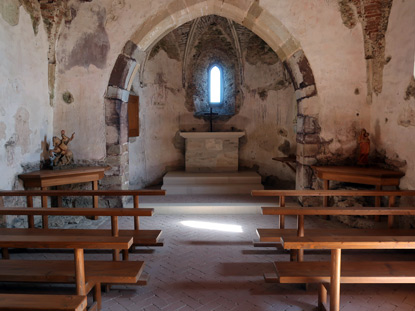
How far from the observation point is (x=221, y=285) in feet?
11.1

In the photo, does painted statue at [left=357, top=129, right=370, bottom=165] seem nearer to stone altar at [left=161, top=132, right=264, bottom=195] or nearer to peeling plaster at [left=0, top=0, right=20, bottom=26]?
stone altar at [left=161, top=132, right=264, bottom=195]

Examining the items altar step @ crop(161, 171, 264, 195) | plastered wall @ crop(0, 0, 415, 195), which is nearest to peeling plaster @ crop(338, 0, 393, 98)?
plastered wall @ crop(0, 0, 415, 195)

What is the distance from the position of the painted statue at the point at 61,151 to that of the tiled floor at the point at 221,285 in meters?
1.95

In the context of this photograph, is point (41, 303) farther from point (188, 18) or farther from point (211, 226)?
point (188, 18)

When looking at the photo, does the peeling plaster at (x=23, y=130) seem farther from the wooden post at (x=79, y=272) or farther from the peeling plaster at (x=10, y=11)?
the wooden post at (x=79, y=272)

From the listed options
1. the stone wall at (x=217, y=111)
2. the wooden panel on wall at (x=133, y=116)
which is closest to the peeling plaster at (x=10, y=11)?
the wooden panel on wall at (x=133, y=116)

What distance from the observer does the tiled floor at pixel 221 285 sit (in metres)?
3.01

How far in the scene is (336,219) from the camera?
18.6 ft

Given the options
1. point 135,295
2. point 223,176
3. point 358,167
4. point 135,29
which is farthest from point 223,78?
point 135,295

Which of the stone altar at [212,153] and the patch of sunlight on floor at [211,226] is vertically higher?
the stone altar at [212,153]

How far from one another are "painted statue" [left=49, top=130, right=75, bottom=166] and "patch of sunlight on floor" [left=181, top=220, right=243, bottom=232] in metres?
2.44

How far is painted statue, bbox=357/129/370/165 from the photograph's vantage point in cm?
564

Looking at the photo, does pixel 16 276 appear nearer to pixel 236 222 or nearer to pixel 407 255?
pixel 236 222

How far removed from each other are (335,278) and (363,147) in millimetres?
3704
